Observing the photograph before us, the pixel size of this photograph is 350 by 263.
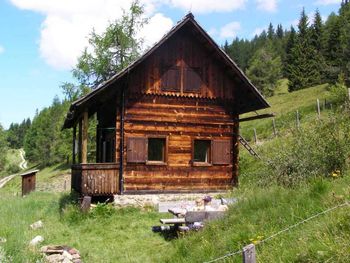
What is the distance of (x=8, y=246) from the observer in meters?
10.1

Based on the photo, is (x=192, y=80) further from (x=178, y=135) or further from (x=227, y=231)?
(x=227, y=231)

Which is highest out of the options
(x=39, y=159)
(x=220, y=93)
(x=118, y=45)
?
(x=118, y=45)

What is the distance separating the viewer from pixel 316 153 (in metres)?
11.1

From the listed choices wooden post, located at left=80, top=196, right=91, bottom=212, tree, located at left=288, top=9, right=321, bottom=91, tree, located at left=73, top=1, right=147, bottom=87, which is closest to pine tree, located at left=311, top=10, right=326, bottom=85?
tree, located at left=288, top=9, right=321, bottom=91

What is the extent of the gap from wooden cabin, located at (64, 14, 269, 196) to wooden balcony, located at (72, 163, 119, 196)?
1.4 inches

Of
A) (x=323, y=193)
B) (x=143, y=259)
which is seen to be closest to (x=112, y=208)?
(x=143, y=259)

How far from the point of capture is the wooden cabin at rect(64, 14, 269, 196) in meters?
17.5

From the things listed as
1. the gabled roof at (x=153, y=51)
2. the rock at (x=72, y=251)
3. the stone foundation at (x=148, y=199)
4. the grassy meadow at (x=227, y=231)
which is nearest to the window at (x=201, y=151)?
the stone foundation at (x=148, y=199)

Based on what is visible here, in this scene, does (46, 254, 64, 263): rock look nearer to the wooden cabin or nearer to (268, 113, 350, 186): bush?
(268, 113, 350, 186): bush

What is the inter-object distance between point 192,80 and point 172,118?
1.81 m

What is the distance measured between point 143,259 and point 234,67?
10471 millimetres

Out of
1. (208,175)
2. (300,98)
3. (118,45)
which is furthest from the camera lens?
(300,98)

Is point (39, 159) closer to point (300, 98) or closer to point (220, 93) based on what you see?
point (300, 98)

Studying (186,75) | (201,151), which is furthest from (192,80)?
(201,151)
